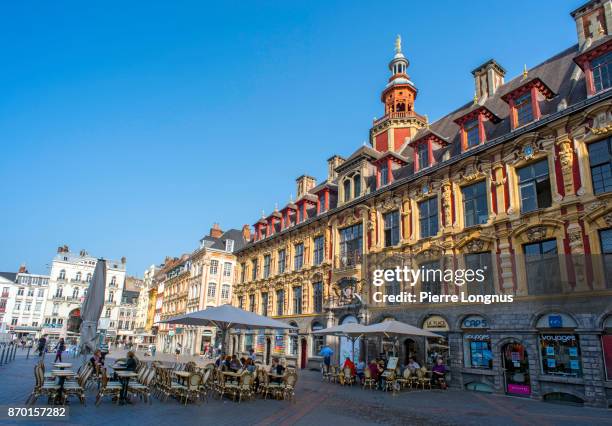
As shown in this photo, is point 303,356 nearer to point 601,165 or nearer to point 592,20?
point 601,165

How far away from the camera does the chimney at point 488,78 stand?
77.6 ft

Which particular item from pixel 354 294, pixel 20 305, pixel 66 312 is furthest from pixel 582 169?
pixel 20 305

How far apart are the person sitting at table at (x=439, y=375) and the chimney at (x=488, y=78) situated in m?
15.0

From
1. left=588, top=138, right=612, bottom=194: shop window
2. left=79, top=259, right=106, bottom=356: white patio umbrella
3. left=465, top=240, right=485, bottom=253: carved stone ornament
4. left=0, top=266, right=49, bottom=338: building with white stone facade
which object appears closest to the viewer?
left=588, top=138, right=612, bottom=194: shop window

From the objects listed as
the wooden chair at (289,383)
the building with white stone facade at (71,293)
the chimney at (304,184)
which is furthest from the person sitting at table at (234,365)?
the building with white stone facade at (71,293)

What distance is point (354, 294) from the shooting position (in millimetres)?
24078

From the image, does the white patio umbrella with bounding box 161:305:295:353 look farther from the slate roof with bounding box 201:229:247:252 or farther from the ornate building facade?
the slate roof with bounding box 201:229:247:252

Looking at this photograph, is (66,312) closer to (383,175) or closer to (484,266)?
(383,175)

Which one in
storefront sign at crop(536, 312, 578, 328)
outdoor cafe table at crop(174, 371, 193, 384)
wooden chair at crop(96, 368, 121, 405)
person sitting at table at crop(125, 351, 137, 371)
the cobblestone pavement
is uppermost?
storefront sign at crop(536, 312, 578, 328)

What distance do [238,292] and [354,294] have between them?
1761 centimetres

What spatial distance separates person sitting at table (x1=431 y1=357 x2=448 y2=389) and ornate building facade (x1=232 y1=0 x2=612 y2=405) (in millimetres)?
515

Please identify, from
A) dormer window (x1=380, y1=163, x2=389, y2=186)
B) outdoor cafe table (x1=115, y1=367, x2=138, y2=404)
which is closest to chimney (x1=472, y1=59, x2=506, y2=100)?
dormer window (x1=380, y1=163, x2=389, y2=186)

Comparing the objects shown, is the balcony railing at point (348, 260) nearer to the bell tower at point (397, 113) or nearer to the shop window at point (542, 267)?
the bell tower at point (397, 113)

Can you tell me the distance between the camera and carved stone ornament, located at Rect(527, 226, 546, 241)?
16.0 metres
